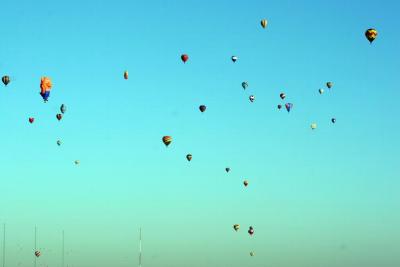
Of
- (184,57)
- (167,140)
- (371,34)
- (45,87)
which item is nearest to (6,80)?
(45,87)

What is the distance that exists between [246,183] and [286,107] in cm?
1512

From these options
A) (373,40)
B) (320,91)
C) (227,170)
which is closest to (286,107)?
(320,91)

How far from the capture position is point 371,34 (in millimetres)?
113938

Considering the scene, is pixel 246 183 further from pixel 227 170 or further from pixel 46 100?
pixel 46 100

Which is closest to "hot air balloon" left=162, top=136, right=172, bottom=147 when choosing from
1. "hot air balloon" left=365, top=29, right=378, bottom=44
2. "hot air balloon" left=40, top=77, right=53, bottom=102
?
"hot air balloon" left=40, top=77, right=53, bottom=102

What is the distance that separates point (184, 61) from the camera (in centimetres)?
12362

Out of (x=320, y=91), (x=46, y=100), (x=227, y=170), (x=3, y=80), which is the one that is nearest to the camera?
(x=46, y=100)

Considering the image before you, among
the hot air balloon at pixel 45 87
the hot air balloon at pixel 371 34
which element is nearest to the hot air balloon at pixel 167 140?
the hot air balloon at pixel 45 87

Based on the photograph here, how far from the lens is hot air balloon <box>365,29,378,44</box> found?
11375 centimetres

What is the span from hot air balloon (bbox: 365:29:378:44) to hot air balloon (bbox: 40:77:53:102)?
3676cm

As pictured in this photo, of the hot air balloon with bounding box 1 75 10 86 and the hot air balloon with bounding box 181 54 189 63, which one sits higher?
the hot air balloon with bounding box 181 54 189 63

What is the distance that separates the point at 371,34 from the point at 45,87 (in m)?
37.5

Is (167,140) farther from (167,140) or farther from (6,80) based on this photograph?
(6,80)

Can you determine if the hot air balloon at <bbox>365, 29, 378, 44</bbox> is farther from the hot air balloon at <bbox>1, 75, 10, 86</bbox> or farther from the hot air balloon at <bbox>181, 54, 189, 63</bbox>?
the hot air balloon at <bbox>1, 75, 10, 86</bbox>
